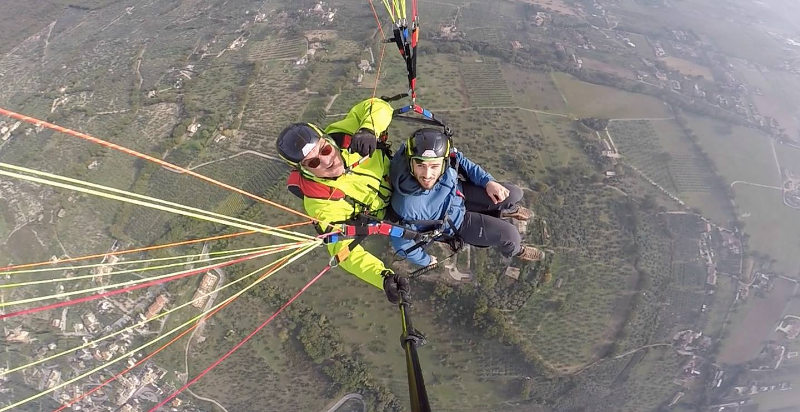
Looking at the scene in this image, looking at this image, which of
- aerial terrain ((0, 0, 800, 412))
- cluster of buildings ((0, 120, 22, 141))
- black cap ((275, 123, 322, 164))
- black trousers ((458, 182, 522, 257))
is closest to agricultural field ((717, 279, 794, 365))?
aerial terrain ((0, 0, 800, 412))

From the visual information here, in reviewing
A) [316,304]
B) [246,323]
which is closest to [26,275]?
[246,323]

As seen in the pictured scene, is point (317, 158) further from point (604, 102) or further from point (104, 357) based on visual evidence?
point (604, 102)

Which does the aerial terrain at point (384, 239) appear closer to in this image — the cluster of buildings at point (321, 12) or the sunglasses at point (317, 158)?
the cluster of buildings at point (321, 12)

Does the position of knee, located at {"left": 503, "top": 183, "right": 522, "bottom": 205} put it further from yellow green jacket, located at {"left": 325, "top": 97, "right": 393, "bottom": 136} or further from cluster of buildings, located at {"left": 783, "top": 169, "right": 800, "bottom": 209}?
cluster of buildings, located at {"left": 783, "top": 169, "right": 800, "bottom": 209}

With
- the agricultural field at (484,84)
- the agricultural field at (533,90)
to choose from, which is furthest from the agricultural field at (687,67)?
the agricultural field at (484,84)

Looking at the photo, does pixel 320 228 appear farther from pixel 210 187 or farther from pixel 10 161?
pixel 10 161
